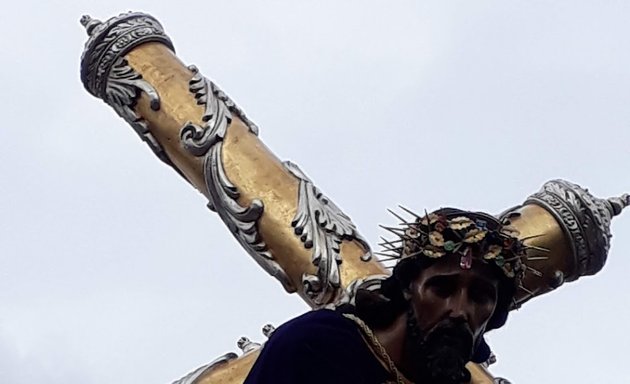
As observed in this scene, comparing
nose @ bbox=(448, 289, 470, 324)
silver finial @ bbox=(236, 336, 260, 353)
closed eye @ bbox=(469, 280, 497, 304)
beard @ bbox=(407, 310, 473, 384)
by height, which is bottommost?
beard @ bbox=(407, 310, 473, 384)

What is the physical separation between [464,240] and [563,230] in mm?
1311

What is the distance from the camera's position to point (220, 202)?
477 centimetres

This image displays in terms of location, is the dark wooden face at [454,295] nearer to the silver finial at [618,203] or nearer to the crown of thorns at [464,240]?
the crown of thorns at [464,240]

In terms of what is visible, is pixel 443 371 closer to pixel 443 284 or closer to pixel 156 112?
pixel 443 284

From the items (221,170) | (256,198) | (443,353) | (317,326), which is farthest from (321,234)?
(443,353)

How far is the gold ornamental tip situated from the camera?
15.3 feet

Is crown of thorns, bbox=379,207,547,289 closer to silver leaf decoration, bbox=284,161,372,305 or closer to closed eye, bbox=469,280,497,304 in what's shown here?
closed eye, bbox=469,280,497,304

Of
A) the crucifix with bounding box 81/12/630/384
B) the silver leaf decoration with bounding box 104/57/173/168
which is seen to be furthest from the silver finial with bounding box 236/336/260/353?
the silver leaf decoration with bounding box 104/57/173/168

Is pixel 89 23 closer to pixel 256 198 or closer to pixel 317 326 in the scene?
pixel 256 198

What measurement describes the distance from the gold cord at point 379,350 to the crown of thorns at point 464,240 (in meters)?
0.19

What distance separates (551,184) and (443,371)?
5.47 ft

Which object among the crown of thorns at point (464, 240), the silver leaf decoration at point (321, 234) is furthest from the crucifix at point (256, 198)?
the crown of thorns at point (464, 240)

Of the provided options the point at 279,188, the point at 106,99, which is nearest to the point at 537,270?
the point at 279,188

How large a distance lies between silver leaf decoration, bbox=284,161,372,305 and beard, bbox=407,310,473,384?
106 centimetres
